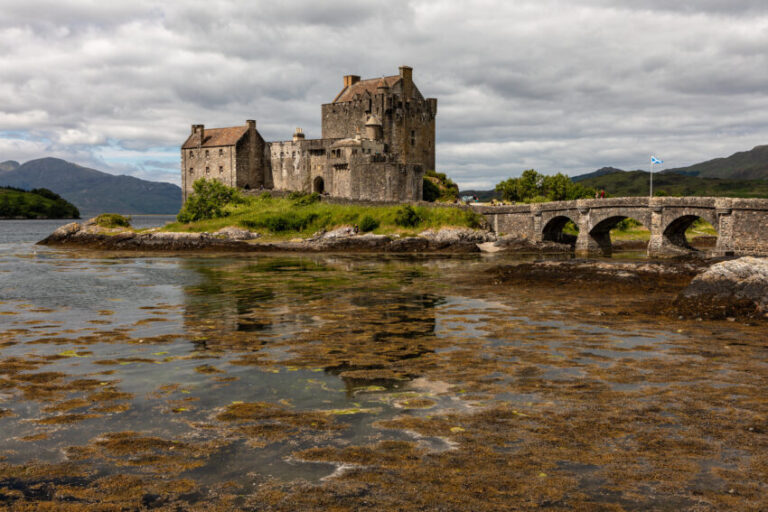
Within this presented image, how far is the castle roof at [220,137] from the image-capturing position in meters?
86.0

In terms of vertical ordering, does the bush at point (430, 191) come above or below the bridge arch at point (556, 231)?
above

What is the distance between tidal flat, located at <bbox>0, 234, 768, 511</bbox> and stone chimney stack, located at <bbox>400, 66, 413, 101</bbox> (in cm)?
6450

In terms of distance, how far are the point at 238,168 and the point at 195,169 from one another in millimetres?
8568

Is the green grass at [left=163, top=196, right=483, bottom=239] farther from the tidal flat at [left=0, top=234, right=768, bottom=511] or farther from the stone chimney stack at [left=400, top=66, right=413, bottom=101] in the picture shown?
the tidal flat at [left=0, top=234, right=768, bottom=511]

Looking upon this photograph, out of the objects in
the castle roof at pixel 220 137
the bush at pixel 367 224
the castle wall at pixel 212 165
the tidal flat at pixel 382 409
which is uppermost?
the castle roof at pixel 220 137

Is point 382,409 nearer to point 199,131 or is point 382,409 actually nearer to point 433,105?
point 433,105

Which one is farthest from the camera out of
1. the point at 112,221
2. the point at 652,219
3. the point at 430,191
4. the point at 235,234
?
the point at 430,191

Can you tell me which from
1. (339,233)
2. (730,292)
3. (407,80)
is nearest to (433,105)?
(407,80)

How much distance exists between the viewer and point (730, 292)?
20.0 metres

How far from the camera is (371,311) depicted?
2164cm

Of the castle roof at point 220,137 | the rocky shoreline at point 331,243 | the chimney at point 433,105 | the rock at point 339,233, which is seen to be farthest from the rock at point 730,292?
the castle roof at point 220,137

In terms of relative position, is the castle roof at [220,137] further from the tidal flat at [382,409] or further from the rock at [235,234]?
the tidal flat at [382,409]

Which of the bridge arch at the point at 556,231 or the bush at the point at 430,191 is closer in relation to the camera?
the bridge arch at the point at 556,231

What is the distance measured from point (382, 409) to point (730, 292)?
15.1m
